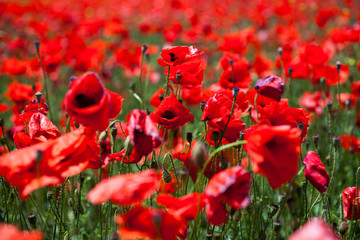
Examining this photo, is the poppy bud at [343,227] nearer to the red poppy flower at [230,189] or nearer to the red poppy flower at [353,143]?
the red poppy flower at [230,189]

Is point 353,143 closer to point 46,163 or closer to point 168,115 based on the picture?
point 168,115

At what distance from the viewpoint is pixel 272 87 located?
1.32m

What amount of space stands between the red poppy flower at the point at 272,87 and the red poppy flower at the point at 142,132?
0.51 m

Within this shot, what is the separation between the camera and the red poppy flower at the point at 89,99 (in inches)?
39.4

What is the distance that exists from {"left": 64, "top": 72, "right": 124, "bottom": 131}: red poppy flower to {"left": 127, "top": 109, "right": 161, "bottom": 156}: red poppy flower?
3.4 inches

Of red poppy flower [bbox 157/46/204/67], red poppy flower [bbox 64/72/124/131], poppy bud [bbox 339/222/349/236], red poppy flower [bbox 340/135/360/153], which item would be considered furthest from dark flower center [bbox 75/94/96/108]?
red poppy flower [bbox 340/135/360/153]

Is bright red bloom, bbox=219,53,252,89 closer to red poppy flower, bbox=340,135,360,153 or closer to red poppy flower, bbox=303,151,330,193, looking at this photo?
red poppy flower, bbox=340,135,360,153

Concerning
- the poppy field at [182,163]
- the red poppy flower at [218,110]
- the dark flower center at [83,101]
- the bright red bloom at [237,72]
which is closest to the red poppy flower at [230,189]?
the poppy field at [182,163]

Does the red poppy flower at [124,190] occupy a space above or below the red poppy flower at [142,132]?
below

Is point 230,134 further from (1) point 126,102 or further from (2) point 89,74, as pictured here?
(1) point 126,102

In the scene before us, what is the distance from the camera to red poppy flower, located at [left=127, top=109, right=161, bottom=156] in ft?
3.35

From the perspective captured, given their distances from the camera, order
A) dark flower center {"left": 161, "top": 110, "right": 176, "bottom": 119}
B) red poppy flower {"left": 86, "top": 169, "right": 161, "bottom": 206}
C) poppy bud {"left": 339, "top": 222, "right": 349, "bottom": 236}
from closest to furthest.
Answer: red poppy flower {"left": 86, "top": 169, "right": 161, "bottom": 206} < poppy bud {"left": 339, "top": 222, "right": 349, "bottom": 236} < dark flower center {"left": 161, "top": 110, "right": 176, "bottom": 119}

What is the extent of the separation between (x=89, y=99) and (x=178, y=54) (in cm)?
49

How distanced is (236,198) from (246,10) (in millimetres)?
6674
